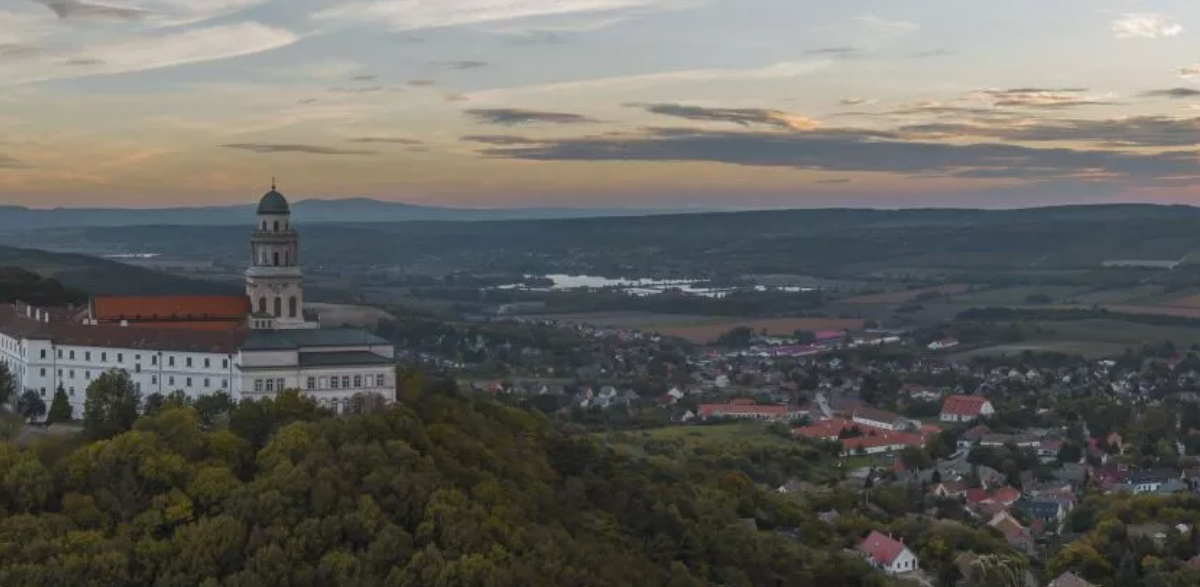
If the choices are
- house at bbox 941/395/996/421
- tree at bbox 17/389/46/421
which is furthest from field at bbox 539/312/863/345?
tree at bbox 17/389/46/421

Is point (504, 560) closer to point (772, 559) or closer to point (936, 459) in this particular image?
point (772, 559)

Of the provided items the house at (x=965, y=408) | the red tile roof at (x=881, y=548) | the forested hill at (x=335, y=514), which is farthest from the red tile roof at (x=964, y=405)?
the forested hill at (x=335, y=514)

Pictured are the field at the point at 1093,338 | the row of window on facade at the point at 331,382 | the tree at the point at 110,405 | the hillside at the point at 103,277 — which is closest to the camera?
the tree at the point at 110,405

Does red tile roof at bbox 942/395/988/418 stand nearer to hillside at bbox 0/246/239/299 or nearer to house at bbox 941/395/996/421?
house at bbox 941/395/996/421

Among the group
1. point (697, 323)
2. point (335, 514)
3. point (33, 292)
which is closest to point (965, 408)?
point (33, 292)

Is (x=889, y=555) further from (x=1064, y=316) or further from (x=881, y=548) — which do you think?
(x=1064, y=316)

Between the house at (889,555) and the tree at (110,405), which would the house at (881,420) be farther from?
the tree at (110,405)
